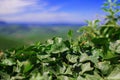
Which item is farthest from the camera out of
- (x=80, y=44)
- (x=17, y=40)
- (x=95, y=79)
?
(x=17, y=40)

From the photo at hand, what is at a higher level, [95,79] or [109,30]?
[109,30]

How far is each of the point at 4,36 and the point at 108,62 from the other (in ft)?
6.58

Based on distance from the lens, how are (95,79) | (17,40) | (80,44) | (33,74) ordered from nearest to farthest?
1. (95,79)
2. (33,74)
3. (80,44)
4. (17,40)

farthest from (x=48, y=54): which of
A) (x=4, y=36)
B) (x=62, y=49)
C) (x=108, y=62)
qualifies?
(x=4, y=36)

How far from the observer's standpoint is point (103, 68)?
2629mm

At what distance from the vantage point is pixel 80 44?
9.80 feet

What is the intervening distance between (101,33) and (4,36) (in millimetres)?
1886

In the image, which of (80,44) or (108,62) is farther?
(80,44)

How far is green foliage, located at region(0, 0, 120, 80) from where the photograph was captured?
104 inches

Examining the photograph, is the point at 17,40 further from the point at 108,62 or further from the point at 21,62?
the point at 108,62

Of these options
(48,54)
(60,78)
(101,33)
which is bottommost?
(60,78)

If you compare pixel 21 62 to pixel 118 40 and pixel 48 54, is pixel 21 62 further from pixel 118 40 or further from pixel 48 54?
pixel 118 40

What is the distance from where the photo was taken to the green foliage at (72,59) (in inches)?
104

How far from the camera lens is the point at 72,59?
2746mm
